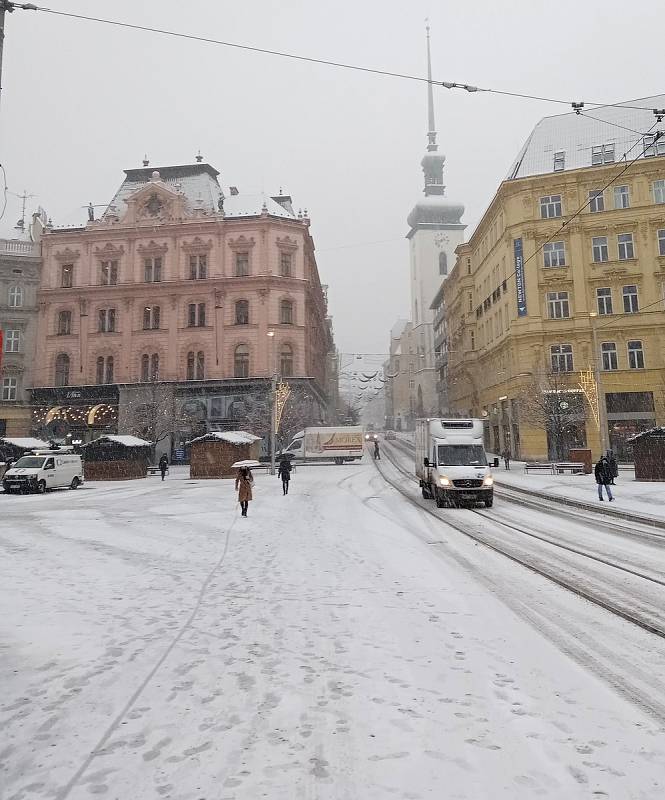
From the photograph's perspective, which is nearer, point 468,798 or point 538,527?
point 468,798

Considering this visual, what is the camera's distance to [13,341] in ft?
164

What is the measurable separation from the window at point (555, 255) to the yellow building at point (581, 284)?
8 cm

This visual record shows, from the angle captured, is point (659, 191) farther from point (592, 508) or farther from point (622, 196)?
point (592, 508)

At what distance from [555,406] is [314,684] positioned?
3294 cm

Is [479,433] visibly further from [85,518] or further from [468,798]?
[468,798]

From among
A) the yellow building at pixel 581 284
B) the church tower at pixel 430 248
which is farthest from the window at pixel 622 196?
the church tower at pixel 430 248

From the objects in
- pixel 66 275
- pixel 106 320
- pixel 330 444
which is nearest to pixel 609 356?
pixel 330 444

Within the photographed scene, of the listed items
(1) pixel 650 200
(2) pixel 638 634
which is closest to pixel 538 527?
(2) pixel 638 634

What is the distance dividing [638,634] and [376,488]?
19333mm

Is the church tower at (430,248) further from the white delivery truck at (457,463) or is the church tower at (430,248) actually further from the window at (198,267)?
the white delivery truck at (457,463)

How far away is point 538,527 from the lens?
45.3ft

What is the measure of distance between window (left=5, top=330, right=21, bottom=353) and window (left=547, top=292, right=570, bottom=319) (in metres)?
47.2

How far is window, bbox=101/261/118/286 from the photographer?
50.8 m

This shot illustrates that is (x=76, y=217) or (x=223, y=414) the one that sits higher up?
(x=76, y=217)
